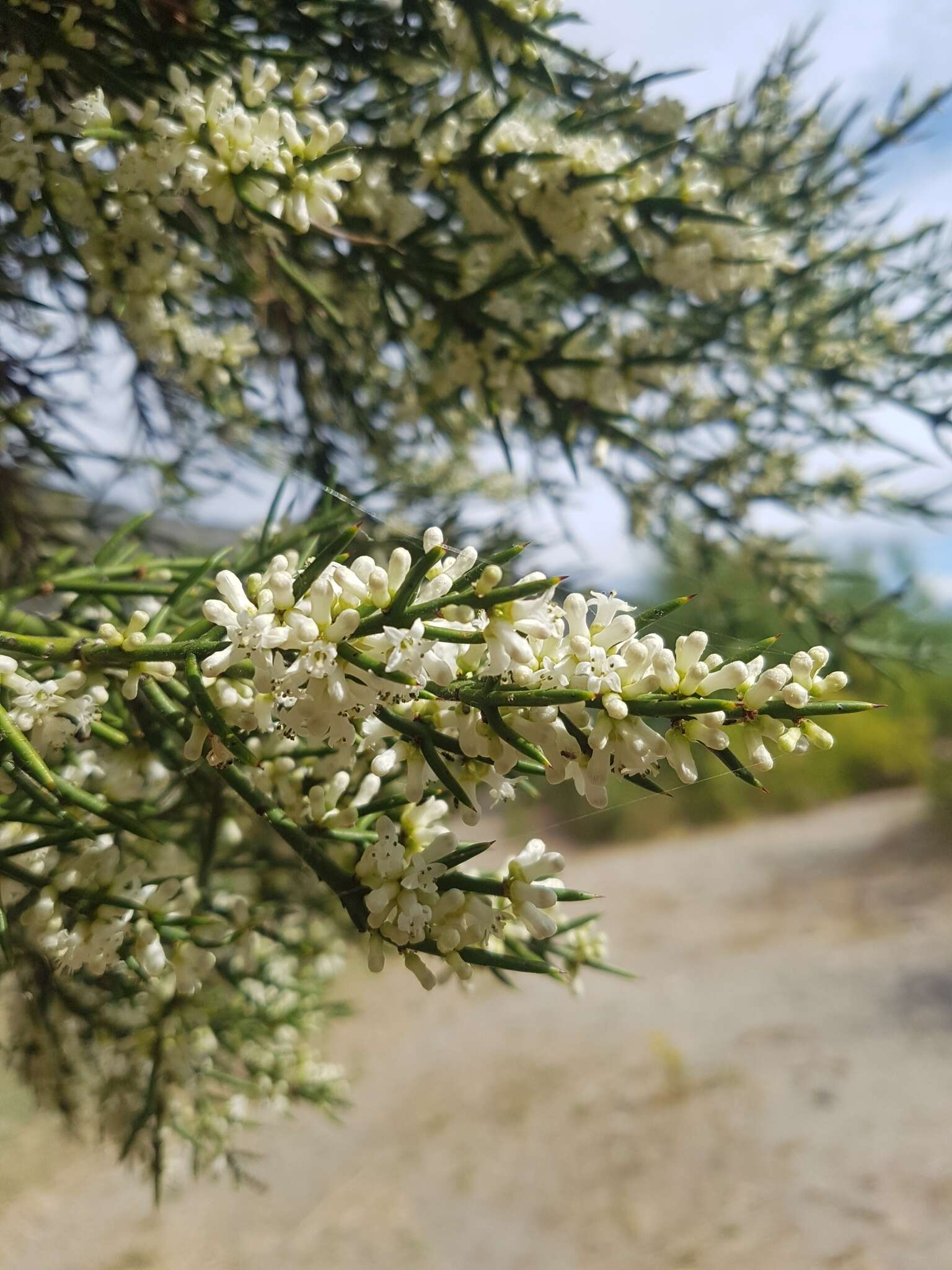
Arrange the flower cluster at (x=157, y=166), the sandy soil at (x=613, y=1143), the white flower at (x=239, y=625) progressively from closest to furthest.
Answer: the white flower at (x=239, y=625) < the flower cluster at (x=157, y=166) < the sandy soil at (x=613, y=1143)

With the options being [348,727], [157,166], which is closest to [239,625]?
[348,727]

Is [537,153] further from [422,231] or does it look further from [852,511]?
[852,511]

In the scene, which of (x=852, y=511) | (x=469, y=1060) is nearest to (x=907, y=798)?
(x=469, y=1060)

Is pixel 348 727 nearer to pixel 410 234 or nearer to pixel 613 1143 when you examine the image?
pixel 410 234

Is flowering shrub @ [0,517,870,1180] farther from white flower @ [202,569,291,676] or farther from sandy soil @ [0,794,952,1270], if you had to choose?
sandy soil @ [0,794,952,1270]

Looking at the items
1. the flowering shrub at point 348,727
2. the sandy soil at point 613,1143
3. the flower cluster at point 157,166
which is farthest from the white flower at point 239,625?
the sandy soil at point 613,1143

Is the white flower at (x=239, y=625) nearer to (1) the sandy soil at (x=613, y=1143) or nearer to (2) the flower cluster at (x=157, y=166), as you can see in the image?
(2) the flower cluster at (x=157, y=166)
